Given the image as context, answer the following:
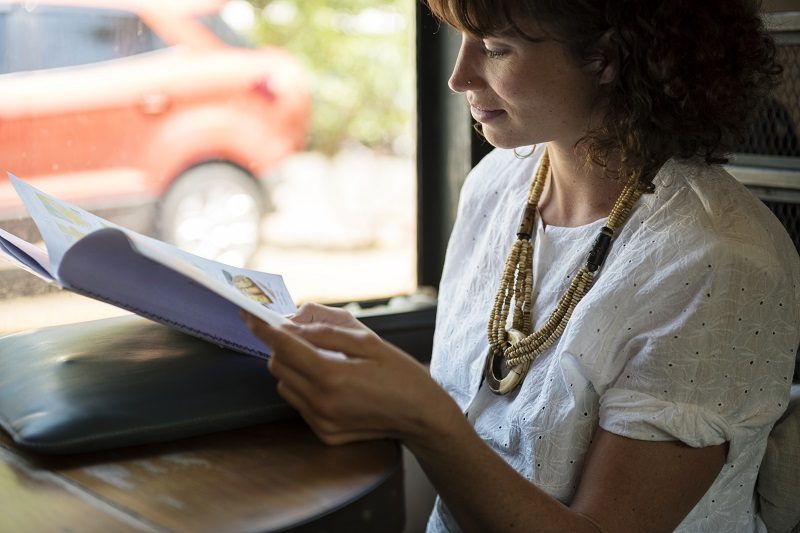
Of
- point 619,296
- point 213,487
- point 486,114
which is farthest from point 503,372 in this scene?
point 213,487

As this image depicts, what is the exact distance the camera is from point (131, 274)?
2.80ft

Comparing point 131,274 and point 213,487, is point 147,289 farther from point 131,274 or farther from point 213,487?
point 213,487

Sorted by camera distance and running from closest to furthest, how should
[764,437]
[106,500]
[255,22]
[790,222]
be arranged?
1. [106,500]
2. [764,437]
3. [790,222]
4. [255,22]

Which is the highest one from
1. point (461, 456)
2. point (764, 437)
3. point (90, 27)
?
point (90, 27)

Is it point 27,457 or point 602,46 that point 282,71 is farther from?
point 27,457

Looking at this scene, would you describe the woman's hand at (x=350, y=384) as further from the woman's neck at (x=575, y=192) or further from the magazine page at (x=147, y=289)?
the woman's neck at (x=575, y=192)

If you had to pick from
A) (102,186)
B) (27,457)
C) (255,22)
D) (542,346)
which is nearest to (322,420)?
(27,457)

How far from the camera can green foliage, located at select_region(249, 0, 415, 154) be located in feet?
6.27

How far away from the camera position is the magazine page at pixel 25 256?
3.10 feet

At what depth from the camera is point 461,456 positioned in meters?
0.90

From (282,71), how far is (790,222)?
978mm

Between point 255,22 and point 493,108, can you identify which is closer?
point 493,108

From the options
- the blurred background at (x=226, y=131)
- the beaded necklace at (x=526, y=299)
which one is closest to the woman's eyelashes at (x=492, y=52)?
the beaded necklace at (x=526, y=299)

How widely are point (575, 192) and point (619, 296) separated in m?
0.23
